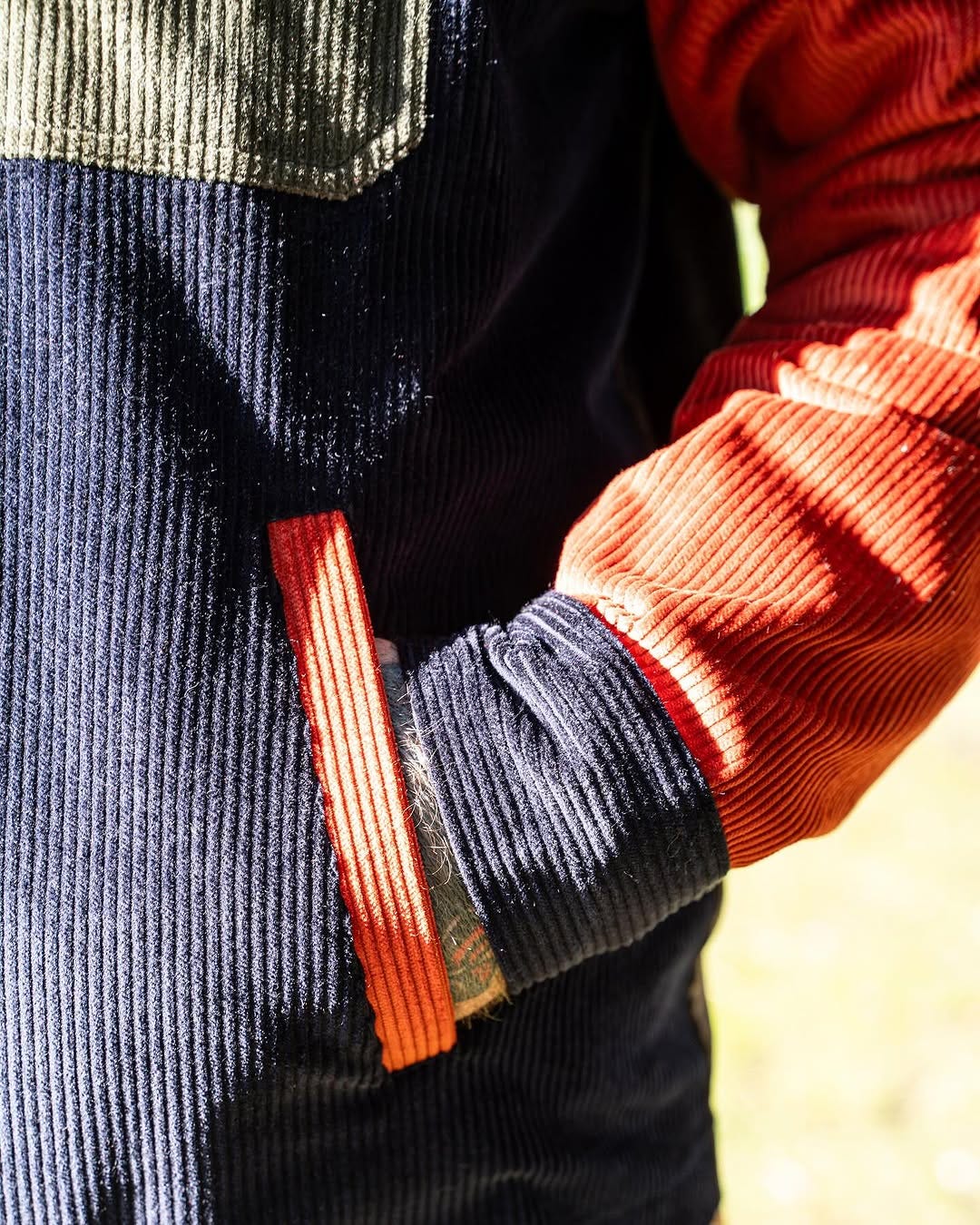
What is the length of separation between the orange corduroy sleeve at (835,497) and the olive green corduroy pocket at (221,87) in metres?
0.31

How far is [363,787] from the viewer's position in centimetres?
86

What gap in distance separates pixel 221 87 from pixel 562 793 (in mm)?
550

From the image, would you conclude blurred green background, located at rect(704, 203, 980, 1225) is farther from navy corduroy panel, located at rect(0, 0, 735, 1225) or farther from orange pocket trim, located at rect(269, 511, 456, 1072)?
orange pocket trim, located at rect(269, 511, 456, 1072)

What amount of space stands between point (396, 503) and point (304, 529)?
0.09 m

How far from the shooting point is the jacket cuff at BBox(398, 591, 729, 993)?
2.83ft

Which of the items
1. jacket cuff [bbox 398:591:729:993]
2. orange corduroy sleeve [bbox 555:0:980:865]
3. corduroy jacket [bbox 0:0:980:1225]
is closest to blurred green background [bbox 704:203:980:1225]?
orange corduroy sleeve [bbox 555:0:980:865]

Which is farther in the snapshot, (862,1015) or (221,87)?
(862,1015)

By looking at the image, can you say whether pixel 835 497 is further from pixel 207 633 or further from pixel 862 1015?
pixel 862 1015

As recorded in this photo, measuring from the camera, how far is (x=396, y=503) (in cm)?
95

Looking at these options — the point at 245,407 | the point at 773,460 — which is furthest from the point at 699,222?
the point at 245,407

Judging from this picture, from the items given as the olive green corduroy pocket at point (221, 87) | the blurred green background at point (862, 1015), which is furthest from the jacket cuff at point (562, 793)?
the blurred green background at point (862, 1015)

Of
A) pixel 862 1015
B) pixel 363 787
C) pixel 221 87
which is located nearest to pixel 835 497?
pixel 363 787

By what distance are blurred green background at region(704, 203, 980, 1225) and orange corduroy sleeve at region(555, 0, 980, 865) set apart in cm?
133

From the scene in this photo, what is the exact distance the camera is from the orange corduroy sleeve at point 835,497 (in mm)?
891
